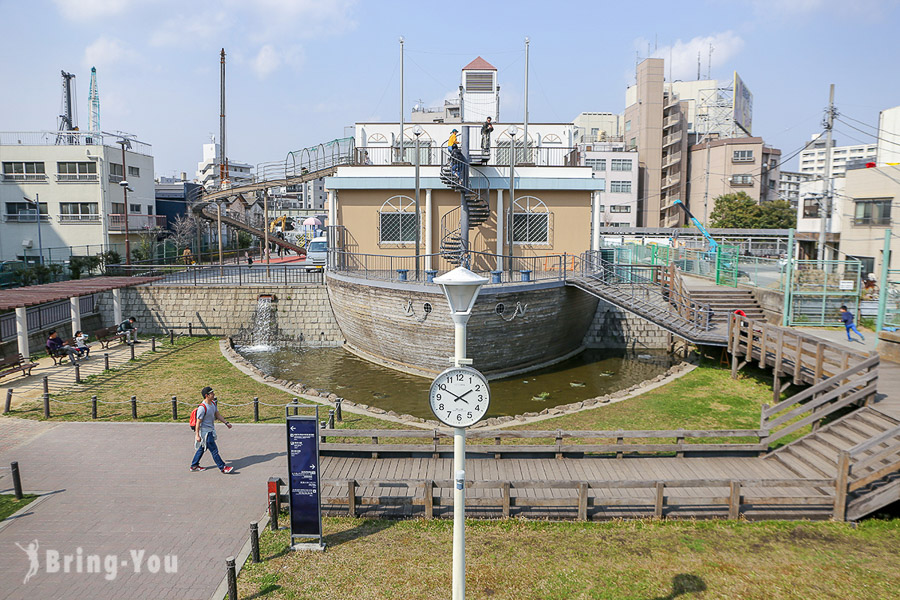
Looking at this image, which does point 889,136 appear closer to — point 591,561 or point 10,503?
point 591,561

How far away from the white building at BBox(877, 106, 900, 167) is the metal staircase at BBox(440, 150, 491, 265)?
3108 centimetres

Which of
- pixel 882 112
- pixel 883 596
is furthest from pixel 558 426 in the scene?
pixel 882 112

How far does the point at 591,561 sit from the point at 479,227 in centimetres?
1963

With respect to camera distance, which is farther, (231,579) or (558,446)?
(558,446)

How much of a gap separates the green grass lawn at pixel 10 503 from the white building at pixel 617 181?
212ft

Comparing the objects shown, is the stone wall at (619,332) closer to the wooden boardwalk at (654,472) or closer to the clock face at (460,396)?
the wooden boardwalk at (654,472)

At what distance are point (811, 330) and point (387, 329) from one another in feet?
50.5

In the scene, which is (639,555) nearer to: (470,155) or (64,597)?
(64,597)

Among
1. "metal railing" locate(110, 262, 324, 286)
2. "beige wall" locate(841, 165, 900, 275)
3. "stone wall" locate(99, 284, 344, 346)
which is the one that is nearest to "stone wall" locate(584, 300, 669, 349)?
"beige wall" locate(841, 165, 900, 275)

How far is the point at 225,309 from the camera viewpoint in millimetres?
29828

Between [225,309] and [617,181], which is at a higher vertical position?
[617,181]

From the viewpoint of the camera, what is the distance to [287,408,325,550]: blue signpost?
30.1 ft

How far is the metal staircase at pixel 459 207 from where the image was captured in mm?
23658

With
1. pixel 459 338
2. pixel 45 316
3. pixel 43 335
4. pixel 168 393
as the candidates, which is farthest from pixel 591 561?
pixel 45 316
